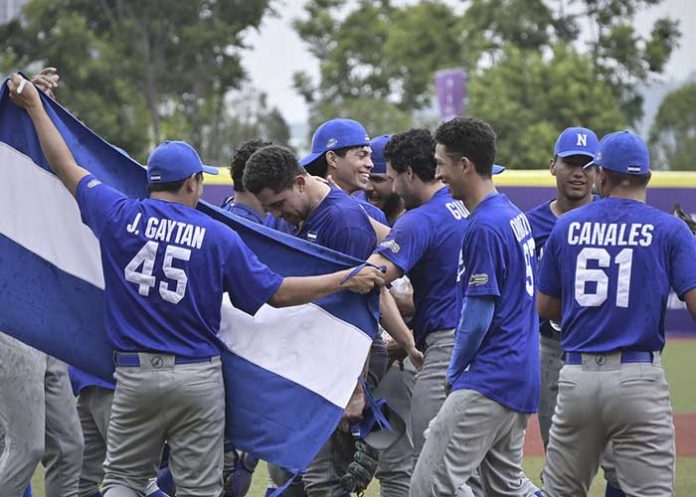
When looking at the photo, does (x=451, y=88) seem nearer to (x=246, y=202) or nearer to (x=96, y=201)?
(x=246, y=202)

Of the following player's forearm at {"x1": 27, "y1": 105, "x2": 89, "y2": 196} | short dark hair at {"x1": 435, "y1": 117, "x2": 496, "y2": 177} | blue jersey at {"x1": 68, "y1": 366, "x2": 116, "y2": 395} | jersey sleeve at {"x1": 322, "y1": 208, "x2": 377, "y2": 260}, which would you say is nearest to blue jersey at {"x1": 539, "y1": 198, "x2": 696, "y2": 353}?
short dark hair at {"x1": 435, "y1": 117, "x2": 496, "y2": 177}

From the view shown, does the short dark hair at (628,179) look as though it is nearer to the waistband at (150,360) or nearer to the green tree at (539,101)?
the waistband at (150,360)

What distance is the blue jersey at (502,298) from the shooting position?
651 cm

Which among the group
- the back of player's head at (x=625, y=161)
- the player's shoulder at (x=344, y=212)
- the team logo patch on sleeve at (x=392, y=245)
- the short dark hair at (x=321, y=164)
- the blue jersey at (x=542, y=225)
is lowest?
the blue jersey at (x=542, y=225)

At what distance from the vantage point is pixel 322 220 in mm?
7570

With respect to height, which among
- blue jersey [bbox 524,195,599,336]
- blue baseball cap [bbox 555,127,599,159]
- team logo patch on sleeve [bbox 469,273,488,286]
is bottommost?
blue jersey [bbox 524,195,599,336]

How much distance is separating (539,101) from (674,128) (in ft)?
39.7

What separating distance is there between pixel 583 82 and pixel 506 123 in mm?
3194

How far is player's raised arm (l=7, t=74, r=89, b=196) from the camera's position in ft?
22.9

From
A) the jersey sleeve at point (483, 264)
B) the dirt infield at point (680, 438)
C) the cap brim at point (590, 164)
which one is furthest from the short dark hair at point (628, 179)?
the dirt infield at point (680, 438)

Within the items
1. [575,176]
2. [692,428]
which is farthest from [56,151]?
[692,428]

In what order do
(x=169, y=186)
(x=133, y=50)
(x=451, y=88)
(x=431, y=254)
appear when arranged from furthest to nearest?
(x=451, y=88) < (x=133, y=50) < (x=431, y=254) < (x=169, y=186)

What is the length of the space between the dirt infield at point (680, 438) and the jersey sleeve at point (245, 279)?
17.9 feet

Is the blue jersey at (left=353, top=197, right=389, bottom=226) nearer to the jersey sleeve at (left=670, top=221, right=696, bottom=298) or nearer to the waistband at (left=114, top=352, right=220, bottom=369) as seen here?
the waistband at (left=114, top=352, right=220, bottom=369)
